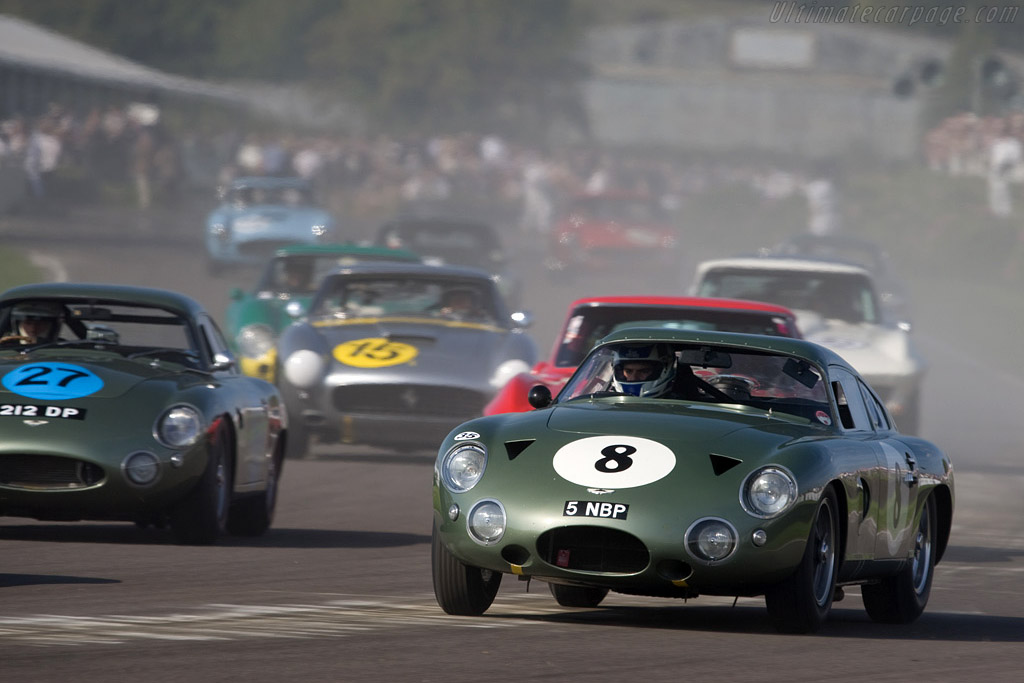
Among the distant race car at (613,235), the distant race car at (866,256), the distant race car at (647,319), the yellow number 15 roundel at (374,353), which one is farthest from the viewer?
the distant race car at (613,235)

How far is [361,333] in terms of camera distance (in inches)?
567

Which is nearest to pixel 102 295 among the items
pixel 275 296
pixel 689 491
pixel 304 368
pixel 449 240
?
pixel 304 368

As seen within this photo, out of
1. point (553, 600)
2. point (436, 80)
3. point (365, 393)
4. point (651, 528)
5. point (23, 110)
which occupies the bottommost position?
point (436, 80)

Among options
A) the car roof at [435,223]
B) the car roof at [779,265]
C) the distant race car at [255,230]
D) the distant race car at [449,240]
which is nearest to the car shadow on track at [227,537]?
the car roof at [779,265]

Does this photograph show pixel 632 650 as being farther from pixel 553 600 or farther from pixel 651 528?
pixel 553 600

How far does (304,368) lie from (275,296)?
4.11 m

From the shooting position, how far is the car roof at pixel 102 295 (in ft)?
34.2

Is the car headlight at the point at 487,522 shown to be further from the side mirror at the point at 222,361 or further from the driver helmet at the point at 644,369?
the side mirror at the point at 222,361

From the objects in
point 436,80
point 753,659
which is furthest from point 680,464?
point 436,80

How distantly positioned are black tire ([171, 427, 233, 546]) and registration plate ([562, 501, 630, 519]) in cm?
293

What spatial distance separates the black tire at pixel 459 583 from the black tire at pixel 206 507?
2298mm

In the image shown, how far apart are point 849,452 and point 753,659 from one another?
1.13m

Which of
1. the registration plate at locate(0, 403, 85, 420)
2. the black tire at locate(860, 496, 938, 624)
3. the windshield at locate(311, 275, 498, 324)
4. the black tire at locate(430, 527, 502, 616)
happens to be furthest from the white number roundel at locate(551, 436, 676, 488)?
the windshield at locate(311, 275, 498, 324)

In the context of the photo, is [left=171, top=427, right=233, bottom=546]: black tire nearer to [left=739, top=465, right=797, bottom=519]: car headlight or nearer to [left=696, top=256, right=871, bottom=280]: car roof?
[left=739, top=465, right=797, bottom=519]: car headlight
